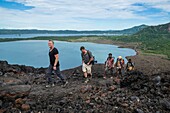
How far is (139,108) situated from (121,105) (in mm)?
678

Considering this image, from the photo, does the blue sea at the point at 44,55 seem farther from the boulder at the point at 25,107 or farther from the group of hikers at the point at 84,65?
the boulder at the point at 25,107

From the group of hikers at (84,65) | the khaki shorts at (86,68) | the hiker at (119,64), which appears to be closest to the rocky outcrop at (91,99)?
the group of hikers at (84,65)

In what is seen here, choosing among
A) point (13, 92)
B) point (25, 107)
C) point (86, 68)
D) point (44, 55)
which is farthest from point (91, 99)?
point (44, 55)

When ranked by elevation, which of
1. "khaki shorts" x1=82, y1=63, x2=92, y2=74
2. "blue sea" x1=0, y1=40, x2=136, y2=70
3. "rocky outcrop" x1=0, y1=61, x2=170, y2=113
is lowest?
"blue sea" x1=0, y1=40, x2=136, y2=70

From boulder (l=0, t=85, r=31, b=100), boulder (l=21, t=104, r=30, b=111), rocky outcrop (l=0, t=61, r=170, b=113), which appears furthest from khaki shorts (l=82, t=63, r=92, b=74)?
boulder (l=21, t=104, r=30, b=111)

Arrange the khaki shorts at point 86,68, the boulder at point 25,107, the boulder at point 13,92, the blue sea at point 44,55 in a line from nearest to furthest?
the boulder at point 25,107, the boulder at point 13,92, the khaki shorts at point 86,68, the blue sea at point 44,55

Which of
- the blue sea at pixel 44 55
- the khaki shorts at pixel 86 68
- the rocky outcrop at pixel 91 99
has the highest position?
the khaki shorts at pixel 86 68

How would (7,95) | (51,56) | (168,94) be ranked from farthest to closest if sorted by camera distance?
(51,56)
(168,94)
(7,95)

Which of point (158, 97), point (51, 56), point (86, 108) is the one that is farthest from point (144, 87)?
point (51, 56)

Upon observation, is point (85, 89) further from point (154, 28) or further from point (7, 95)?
point (154, 28)

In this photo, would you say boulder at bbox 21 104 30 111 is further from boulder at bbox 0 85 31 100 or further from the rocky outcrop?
boulder at bbox 0 85 31 100

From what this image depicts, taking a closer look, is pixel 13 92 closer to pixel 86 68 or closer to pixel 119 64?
→ pixel 86 68

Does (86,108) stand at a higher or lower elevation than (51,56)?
lower

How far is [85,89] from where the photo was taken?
11.9 meters
